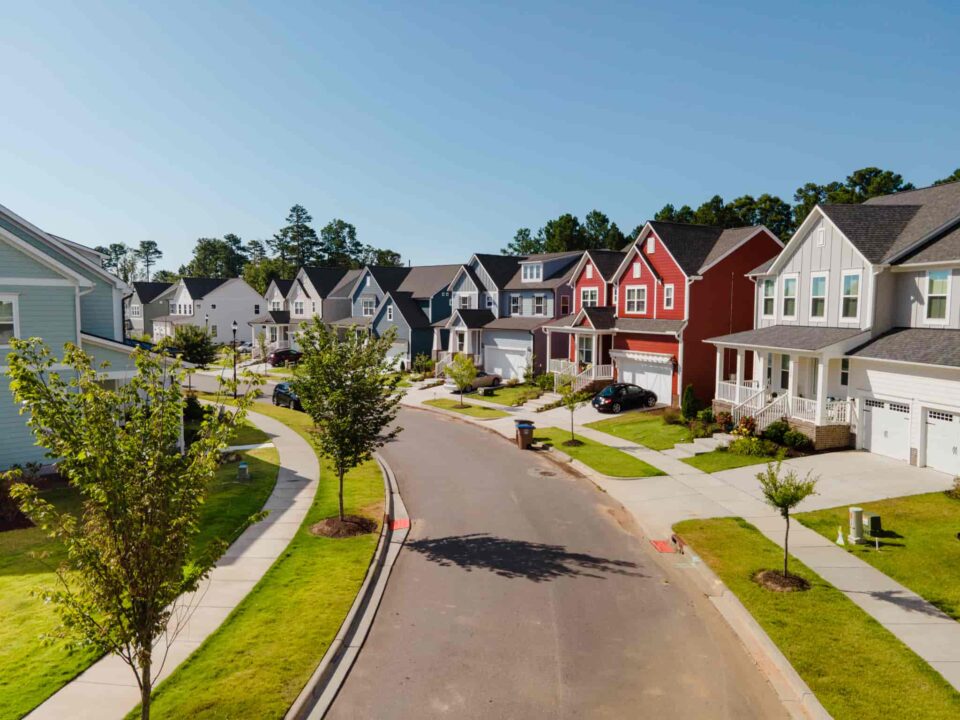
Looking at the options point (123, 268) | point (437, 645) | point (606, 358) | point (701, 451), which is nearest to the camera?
point (437, 645)

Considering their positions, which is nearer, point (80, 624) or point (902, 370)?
point (80, 624)

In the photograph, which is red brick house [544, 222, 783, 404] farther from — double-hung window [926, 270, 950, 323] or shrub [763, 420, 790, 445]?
double-hung window [926, 270, 950, 323]

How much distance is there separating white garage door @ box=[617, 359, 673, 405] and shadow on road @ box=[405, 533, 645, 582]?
21.8 m

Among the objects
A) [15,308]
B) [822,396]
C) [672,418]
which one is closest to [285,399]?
[15,308]

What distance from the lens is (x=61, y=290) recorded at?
2277 centimetres

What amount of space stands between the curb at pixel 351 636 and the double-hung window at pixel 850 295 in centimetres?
1949

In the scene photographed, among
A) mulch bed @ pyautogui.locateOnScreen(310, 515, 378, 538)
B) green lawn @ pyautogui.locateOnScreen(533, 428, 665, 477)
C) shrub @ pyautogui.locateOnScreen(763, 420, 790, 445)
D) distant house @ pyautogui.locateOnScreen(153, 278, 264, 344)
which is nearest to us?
mulch bed @ pyautogui.locateOnScreen(310, 515, 378, 538)

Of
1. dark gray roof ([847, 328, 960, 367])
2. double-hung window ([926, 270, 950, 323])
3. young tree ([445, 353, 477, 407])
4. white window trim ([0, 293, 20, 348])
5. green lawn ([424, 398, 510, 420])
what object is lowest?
green lawn ([424, 398, 510, 420])

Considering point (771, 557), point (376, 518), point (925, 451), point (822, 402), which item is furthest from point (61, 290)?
point (925, 451)

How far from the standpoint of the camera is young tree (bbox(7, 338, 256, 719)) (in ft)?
24.6

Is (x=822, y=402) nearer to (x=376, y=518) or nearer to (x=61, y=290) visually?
(x=376, y=518)

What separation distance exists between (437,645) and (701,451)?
18110mm

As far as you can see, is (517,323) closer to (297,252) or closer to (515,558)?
(515,558)

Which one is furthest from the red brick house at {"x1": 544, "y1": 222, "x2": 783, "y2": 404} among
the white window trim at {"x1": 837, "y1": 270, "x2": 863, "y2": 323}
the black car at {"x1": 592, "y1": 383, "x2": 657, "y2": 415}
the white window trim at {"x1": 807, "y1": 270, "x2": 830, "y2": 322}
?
the white window trim at {"x1": 837, "y1": 270, "x2": 863, "y2": 323}
